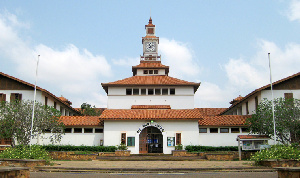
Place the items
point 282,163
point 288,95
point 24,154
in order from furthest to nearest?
1. point 288,95
2. point 24,154
3. point 282,163

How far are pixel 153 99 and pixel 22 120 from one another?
14.2m

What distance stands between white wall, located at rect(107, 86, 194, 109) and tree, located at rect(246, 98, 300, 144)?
8.83 metres

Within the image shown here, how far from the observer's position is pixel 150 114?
32.9m

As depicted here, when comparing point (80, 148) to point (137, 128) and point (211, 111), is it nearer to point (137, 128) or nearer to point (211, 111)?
point (137, 128)

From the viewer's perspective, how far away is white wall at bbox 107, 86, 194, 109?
36.1 m

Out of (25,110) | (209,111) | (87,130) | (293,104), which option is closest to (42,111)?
(25,110)

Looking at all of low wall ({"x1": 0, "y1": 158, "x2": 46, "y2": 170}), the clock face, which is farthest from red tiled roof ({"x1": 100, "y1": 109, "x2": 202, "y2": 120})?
the clock face

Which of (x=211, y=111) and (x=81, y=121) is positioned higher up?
(x=211, y=111)

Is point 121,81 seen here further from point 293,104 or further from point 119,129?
point 293,104

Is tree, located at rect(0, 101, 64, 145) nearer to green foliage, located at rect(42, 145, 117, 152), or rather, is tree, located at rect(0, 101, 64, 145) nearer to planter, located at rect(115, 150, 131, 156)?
green foliage, located at rect(42, 145, 117, 152)

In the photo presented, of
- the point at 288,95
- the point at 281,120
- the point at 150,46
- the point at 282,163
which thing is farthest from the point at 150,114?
the point at 282,163

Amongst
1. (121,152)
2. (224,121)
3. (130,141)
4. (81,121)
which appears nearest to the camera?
(121,152)

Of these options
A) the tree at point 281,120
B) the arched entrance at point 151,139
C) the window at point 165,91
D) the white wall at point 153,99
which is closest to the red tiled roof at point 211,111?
the white wall at point 153,99

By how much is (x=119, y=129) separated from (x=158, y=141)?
168 inches
